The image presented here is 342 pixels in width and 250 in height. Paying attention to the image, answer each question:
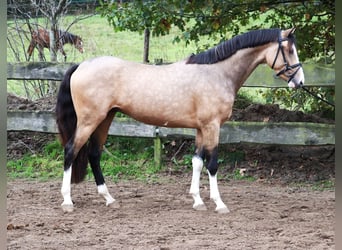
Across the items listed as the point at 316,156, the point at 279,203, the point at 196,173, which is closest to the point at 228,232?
the point at 196,173

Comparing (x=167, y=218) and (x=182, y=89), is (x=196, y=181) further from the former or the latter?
(x=182, y=89)

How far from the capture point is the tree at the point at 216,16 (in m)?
6.14

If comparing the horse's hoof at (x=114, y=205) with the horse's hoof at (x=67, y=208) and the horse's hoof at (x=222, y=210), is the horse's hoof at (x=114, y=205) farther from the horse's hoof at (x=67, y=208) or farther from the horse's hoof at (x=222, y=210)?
the horse's hoof at (x=222, y=210)

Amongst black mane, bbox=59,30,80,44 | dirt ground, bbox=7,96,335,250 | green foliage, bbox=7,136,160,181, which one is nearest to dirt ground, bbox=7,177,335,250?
dirt ground, bbox=7,96,335,250

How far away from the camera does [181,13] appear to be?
6.11 meters

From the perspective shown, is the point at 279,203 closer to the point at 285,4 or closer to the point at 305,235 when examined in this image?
the point at 305,235

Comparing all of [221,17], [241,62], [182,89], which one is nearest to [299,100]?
[221,17]

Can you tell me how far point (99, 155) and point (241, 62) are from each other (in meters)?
1.70

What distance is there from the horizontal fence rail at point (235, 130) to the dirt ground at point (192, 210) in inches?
18.3

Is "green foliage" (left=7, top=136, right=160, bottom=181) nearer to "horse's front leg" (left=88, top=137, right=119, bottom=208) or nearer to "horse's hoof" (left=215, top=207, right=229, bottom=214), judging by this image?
"horse's front leg" (left=88, top=137, right=119, bottom=208)

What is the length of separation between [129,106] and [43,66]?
2.34 m

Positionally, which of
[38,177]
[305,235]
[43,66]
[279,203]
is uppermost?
[43,66]

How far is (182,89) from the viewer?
508 centimetres

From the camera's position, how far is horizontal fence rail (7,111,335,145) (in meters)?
6.28
